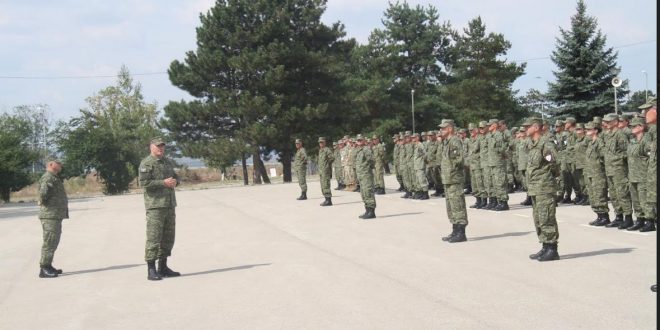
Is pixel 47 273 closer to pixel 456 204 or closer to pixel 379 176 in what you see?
pixel 456 204

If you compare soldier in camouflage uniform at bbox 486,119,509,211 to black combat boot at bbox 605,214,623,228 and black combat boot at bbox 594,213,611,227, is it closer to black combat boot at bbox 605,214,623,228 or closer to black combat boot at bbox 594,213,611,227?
black combat boot at bbox 594,213,611,227

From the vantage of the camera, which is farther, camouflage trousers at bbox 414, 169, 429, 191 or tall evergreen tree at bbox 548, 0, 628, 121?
tall evergreen tree at bbox 548, 0, 628, 121

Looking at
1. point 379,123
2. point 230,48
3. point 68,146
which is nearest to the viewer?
point 230,48

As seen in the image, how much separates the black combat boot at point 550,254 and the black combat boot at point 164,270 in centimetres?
484

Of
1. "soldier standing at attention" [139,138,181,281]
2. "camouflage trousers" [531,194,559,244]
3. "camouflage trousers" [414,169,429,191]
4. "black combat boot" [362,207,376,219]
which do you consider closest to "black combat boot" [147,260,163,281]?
"soldier standing at attention" [139,138,181,281]

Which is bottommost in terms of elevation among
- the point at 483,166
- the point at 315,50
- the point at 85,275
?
the point at 85,275

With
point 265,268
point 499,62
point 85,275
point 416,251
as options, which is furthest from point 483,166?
point 499,62

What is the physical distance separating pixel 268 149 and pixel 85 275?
30756 mm

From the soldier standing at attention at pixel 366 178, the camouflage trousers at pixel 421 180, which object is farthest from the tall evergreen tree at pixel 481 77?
the soldier standing at attention at pixel 366 178

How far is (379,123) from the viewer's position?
52.3 meters

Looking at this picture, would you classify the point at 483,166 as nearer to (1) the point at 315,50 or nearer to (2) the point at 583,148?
(2) the point at 583,148

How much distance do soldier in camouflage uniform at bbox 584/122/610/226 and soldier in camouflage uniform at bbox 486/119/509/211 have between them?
277cm

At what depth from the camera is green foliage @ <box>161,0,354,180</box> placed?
37.8 m

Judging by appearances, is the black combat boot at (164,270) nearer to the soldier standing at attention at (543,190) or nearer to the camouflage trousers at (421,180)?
the soldier standing at attention at (543,190)
